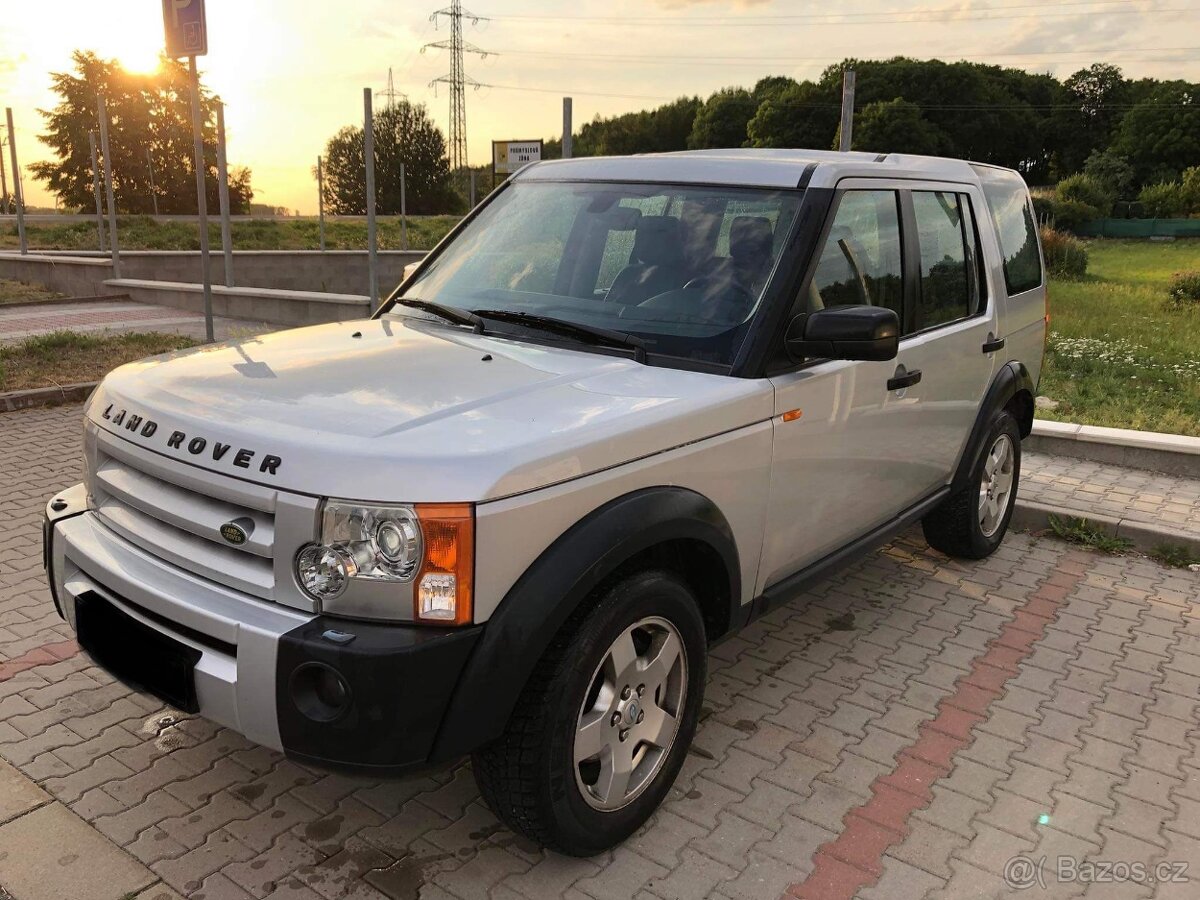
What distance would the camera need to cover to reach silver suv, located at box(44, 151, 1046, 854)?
7.34 feet

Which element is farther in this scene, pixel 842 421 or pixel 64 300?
pixel 64 300

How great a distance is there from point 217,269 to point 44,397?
13113 mm

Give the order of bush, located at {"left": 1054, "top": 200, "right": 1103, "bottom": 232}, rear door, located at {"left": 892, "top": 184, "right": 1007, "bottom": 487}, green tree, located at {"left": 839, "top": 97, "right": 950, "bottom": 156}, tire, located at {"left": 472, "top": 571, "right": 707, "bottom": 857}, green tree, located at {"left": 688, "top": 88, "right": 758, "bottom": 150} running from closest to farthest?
tire, located at {"left": 472, "top": 571, "right": 707, "bottom": 857} → rear door, located at {"left": 892, "top": 184, "right": 1007, "bottom": 487} → bush, located at {"left": 1054, "top": 200, "right": 1103, "bottom": 232} → green tree, located at {"left": 839, "top": 97, "right": 950, "bottom": 156} → green tree, located at {"left": 688, "top": 88, "right": 758, "bottom": 150}

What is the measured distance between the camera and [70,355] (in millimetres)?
9945

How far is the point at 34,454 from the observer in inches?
263

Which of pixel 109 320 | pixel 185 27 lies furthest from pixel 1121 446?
pixel 109 320

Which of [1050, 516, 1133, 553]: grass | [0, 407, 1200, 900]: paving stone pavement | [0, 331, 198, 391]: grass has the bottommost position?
[0, 407, 1200, 900]: paving stone pavement

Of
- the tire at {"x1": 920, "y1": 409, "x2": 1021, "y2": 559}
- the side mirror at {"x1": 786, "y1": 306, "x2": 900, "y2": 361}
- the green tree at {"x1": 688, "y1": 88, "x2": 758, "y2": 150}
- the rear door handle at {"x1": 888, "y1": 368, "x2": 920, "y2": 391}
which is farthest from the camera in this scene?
the green tree at {"x1": 688, "y1": 88, "x2": 758, "y2": 150}

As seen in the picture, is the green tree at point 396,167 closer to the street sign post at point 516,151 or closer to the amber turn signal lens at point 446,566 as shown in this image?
the street sign post at point 516,151

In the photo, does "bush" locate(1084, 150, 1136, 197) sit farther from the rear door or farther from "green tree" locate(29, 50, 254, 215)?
the rear door

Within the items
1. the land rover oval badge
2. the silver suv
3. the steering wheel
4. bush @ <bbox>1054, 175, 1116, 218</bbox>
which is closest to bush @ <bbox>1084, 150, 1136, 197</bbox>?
bush @ <bbox>1054, 175, 1116, 218</bbox>

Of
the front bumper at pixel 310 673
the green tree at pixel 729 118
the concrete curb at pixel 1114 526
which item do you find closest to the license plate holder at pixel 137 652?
the front bumper at pixel 310 673

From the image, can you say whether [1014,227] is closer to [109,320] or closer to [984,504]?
[984,504]

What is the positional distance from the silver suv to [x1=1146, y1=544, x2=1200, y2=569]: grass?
7.27ft
